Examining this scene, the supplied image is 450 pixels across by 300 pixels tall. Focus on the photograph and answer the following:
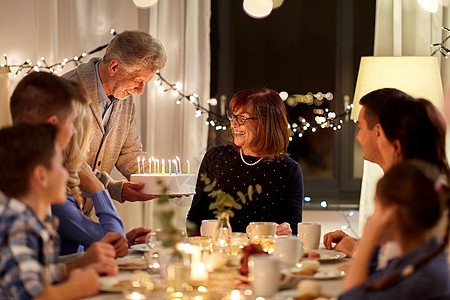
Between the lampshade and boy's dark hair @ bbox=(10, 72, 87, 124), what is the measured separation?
1753 millimetres

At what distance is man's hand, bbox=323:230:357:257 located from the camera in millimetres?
2186

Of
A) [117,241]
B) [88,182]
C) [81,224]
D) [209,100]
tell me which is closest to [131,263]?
[117,241]

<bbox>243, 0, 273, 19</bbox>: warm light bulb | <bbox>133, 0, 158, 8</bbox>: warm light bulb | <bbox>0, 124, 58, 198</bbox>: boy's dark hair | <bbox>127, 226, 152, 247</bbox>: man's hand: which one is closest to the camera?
<bbox>0, 124, 58, 198</bbox>: boy's dark hair

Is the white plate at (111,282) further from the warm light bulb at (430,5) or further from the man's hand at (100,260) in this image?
the warm light bulb at (430,5)

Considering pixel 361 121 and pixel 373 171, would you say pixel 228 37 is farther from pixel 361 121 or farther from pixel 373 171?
pixel 361 121

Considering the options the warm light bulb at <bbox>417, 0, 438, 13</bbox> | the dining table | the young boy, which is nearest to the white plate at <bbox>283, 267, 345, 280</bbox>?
the dining table

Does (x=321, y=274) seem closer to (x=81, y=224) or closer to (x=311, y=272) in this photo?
(x=311, y=272)

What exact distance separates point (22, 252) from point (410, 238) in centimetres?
81

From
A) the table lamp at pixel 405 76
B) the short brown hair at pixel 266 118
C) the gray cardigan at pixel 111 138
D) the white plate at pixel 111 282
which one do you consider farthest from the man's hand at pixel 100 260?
the table lamp at pixel 405 76

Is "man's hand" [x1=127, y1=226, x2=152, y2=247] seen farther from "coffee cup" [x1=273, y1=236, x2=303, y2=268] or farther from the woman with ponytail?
the woman with ponytail

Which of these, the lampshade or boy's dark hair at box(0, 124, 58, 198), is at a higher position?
the lampshade

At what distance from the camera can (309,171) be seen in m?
4.03

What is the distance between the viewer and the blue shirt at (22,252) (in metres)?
1.30

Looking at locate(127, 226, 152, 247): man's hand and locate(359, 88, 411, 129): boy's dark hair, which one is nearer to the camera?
locate(359, 88, 411, 129): boy's dark hair
